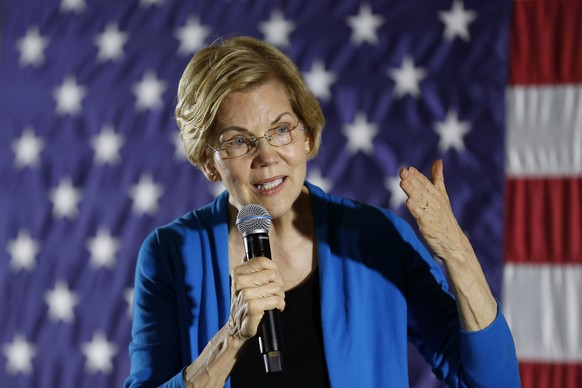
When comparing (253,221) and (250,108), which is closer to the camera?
(253,221)

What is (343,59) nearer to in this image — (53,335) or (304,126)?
(304,126)

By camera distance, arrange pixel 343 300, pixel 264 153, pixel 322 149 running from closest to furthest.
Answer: pixel 264 153 → pixel 343 300 → pixel 322 149

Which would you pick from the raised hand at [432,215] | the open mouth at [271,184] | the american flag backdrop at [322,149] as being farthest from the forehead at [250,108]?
the american flag backdrop at [322,149]

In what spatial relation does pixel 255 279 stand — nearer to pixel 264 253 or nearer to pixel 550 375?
pixel 264 253

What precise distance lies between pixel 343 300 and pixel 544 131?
128 cm

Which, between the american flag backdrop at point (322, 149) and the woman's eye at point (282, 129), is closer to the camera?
the woman's eye at point (282, 129)

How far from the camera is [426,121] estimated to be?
2.66 m

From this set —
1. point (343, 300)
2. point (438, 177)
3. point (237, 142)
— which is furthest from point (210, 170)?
point (438, 177)

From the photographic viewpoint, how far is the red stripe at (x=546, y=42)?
2.52m

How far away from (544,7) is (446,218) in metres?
1.50

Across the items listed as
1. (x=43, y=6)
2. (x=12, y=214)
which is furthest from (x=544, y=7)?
(x=12, y=214)

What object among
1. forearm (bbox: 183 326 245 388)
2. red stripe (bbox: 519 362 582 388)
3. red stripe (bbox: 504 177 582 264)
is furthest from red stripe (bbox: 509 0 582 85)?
forearm (bbox: 183 326 245 388)

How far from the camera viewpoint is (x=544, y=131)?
→ 2.52 m

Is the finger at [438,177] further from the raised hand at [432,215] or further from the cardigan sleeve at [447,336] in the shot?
the cardigan sleeve at [447,336]
